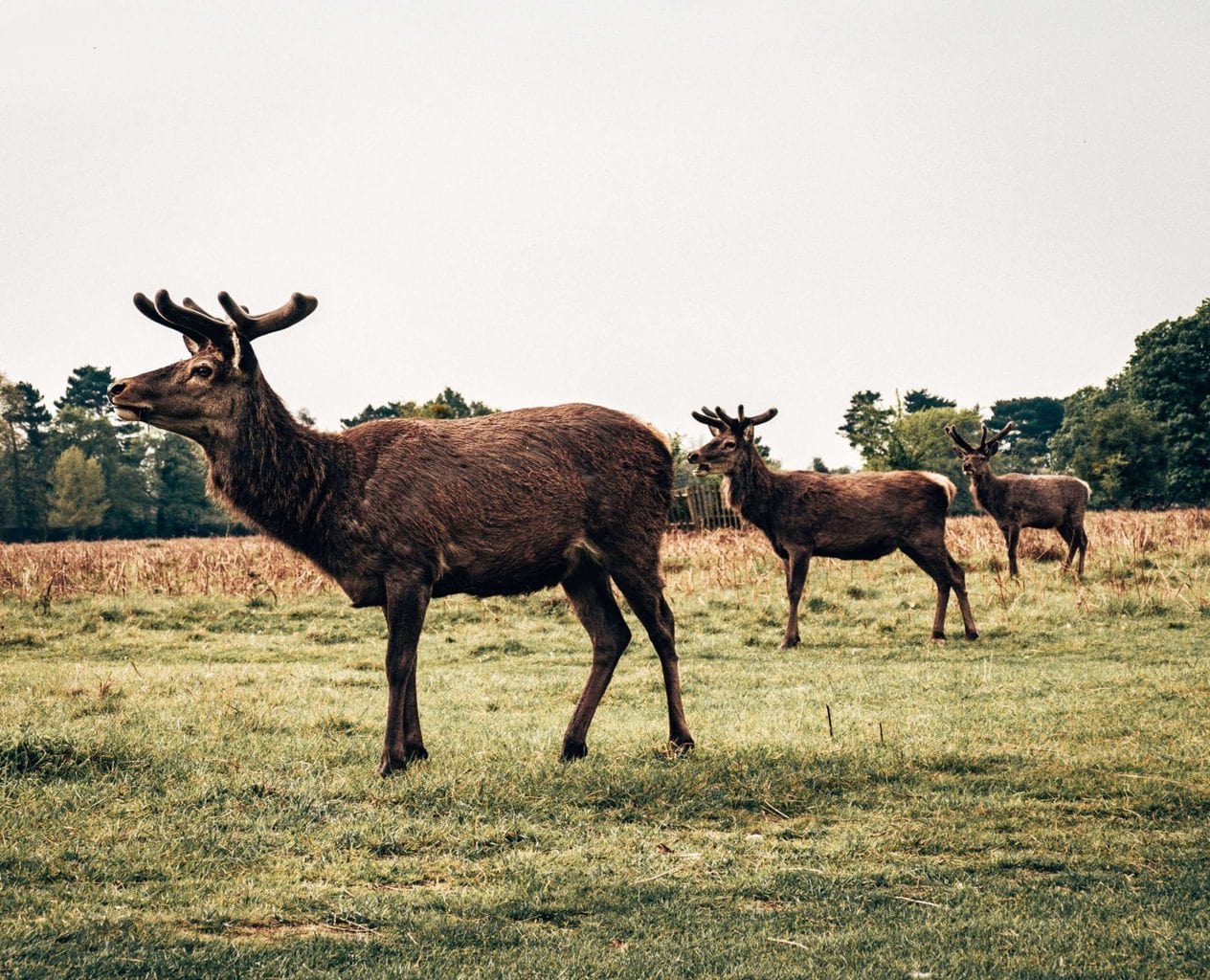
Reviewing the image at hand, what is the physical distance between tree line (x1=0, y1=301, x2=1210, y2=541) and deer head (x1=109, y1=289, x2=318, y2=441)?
3055cm

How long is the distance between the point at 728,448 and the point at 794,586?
2.20 metres

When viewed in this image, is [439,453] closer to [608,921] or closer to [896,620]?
[608,921]

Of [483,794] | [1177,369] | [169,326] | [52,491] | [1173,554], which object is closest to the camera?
[483,794]

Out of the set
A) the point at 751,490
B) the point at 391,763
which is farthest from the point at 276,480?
the point at 751,490

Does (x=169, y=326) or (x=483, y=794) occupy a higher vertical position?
(x=169, y=326)

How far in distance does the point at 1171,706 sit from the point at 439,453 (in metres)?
6.18

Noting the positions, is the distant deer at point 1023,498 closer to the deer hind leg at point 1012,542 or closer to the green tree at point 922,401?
the deer hind leg at point 1012,542

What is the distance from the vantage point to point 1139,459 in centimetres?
5944

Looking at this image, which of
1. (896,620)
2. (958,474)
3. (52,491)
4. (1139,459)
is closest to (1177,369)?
(1139,459)

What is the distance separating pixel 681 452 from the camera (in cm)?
4356

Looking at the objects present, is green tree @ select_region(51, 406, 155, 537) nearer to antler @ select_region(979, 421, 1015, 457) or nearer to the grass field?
antler @ select_region(979, 421, 1015, 457)

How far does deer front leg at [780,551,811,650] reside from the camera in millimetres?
14398

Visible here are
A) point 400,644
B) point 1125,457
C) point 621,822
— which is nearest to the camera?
point 621,822

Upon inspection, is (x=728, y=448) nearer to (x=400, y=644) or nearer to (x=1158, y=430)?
(x=400, y=644)
